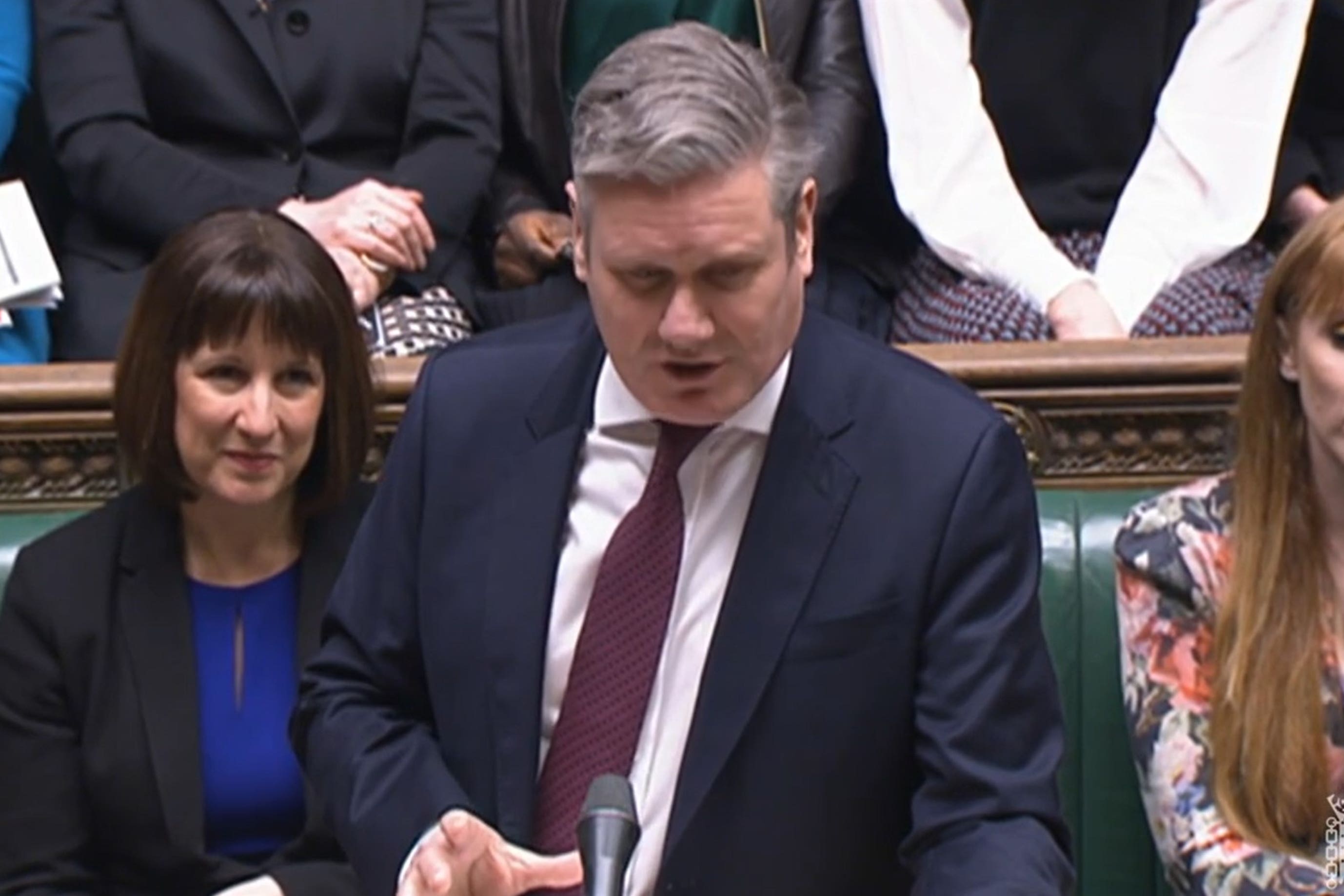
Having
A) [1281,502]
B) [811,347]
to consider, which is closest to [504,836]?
[811,347]

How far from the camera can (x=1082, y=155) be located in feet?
8.55

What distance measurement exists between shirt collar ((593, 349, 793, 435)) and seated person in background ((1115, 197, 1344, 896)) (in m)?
0.49

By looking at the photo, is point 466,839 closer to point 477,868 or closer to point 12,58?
point 477,868

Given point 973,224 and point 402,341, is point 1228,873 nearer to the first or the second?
point 973,224

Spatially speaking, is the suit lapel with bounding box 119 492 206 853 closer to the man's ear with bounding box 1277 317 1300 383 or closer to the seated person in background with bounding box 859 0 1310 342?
the seated person in background with bounding box 859 0 1310 342

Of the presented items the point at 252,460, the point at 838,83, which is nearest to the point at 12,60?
the point at 252,460

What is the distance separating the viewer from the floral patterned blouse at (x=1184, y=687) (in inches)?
73.0

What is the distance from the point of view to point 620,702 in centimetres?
163

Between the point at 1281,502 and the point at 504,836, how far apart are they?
2.39 feet

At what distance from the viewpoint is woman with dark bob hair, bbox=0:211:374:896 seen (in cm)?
201

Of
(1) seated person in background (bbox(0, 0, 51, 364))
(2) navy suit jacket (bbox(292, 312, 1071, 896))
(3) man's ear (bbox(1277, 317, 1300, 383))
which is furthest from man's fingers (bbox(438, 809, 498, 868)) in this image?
(1) seated person in background (bbox(0, 0, 51, 364))

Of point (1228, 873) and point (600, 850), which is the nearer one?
point (600, 850)

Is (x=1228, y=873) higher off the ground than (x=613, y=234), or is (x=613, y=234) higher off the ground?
(x=613, y=234)

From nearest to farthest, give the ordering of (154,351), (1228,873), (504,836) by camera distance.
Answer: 1. (504,836)
2. (1228,873)
3. (154,351)
